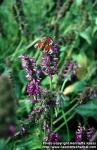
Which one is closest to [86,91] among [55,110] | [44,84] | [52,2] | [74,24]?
[55,110]

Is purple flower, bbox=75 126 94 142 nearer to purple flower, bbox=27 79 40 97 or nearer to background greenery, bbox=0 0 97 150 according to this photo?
purple flower, bbox=27 79 40 97

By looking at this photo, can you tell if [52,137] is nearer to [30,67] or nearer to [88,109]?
[30,67]

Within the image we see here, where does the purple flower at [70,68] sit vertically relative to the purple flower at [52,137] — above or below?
above

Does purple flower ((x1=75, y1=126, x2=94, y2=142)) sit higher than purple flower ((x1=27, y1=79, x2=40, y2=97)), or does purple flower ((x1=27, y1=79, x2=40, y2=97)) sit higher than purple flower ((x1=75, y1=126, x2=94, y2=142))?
purple flower ((x1=27, y1=79, x2=40, y2=97))

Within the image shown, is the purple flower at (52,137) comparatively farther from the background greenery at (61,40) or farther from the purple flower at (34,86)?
the background greenery at (61,40)

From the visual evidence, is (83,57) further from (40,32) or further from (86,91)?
(86,91)

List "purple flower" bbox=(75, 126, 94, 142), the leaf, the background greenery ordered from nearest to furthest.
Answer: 1. "purple flower" bbox=(75, 126, 94, 142)
2. the leaf
3. the background greenery

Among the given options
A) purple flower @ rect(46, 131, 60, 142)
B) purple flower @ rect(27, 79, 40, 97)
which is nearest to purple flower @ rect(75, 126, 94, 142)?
purple flower @ rect(46, 131, 60, 142)

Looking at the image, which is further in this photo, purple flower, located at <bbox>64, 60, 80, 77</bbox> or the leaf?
purple flower, located at <bbox>64, 60, 80, 77</bbox>

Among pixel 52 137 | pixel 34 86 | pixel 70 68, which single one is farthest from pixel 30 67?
pixel 70 68

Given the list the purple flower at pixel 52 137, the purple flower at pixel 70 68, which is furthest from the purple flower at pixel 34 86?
the purple flower at pixel 70 68

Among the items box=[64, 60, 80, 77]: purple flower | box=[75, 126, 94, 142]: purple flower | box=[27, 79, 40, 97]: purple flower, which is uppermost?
box=[64, 60, 80, 77]: purple flower

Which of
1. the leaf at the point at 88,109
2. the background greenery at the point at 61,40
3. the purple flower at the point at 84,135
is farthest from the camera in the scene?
the background greenery at the point at 61,40
